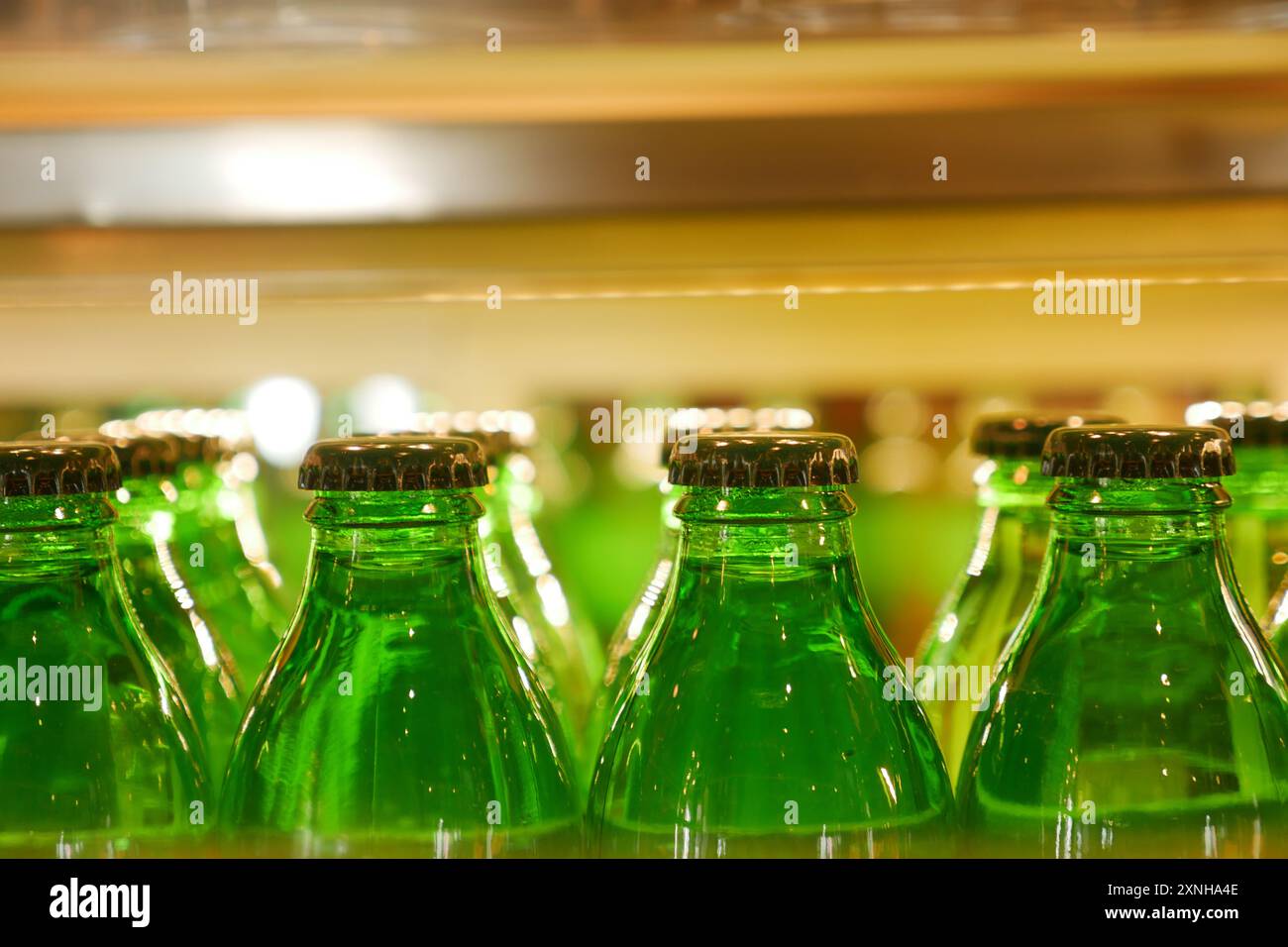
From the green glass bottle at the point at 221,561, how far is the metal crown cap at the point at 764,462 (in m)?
0.50

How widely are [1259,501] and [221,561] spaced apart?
0.84 meters

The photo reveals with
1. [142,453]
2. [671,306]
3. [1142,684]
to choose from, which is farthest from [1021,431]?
[142,453]

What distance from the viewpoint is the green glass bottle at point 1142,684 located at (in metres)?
0.65

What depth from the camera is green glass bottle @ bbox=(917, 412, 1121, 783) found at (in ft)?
3.10

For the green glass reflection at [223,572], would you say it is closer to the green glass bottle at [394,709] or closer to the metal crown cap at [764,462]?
the green glass bottle at [394,709]

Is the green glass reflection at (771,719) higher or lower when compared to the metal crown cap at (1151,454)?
lower

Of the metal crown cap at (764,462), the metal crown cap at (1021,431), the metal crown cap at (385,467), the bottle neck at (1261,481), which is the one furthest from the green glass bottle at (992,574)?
the metal crown cap at (385,467)

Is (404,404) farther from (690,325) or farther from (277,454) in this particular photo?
(690,325)

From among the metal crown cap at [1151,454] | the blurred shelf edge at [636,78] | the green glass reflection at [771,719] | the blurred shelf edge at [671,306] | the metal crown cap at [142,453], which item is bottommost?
the green glass reflection at [771,719]

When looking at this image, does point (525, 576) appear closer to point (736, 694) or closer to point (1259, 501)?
point (736, 694)

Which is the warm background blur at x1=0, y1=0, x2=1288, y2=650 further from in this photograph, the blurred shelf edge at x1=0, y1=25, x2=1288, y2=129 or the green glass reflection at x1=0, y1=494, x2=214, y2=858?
the green glass reflection at x1=0, y1=494, x2=214, y2=858

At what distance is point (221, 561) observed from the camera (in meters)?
1.06

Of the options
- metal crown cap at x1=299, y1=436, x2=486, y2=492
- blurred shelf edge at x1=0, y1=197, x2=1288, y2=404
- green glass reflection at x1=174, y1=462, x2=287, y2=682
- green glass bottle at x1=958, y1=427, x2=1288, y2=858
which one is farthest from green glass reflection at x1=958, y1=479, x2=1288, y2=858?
green glass reflection at x1=174, y1=462, x2=287, y2=682
